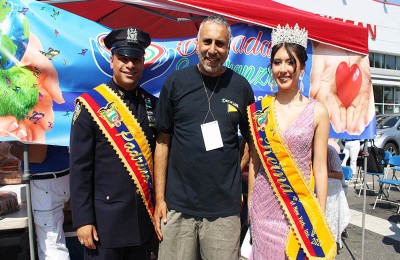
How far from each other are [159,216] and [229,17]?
4.88ft

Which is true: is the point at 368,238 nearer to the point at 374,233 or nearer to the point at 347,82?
the point at 374,233

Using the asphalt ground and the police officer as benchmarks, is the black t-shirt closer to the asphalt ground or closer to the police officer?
the police officer

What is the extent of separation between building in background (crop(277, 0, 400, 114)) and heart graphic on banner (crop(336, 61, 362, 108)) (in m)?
12.6

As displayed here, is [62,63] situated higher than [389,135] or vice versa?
[62,63]

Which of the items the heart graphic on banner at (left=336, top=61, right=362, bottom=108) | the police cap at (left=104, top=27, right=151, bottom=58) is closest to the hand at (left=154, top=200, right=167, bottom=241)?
the police cap at (left=104, top=27, right=151, bottom=58)

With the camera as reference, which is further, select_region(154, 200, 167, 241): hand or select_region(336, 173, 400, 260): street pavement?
select_region(336, 173, 400, 260): street pavement

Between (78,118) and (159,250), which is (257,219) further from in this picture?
(78,118)

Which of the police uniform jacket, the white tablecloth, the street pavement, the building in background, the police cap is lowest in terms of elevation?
the street pavement

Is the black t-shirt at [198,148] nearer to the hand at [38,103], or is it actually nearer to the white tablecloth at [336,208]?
the hand at [38,103]

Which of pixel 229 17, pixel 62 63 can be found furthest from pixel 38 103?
pixel 229 17

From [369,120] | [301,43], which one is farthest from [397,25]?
[301,43]

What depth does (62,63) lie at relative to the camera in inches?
85.9

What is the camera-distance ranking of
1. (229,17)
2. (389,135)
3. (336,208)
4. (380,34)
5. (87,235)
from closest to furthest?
1. (87,235)
2. (229,17)
3. (336,208)
4. (389,135)
5. (380,34)

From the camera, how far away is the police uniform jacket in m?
1.84
